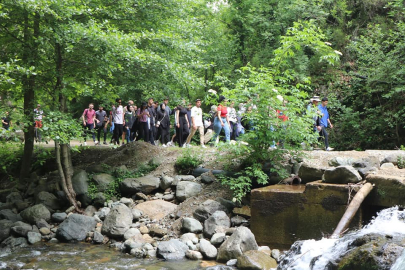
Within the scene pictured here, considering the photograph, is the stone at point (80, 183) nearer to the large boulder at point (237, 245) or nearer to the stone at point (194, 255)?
the stone at point (194, 255)

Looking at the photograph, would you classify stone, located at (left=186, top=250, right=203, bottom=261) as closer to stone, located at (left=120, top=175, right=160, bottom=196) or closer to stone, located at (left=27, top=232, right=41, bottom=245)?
stone, located at (left=120, top=175, right=160, bottom=196)

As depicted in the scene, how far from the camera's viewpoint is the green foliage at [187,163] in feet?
43.8

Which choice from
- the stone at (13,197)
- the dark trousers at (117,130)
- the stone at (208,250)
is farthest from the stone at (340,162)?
the dark trousers at (117,130)

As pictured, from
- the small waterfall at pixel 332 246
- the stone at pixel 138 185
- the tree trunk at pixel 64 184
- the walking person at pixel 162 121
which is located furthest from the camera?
the walking person at pixel 162 121

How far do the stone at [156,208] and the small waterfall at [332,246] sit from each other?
13.1 ft

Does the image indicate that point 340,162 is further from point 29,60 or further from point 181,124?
point 29,60

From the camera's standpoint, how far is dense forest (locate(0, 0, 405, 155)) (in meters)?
11.1

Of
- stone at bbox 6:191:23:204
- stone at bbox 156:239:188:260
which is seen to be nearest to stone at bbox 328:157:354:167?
stone at bbox 156:239:188:260

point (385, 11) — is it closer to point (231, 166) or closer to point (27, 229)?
point (231, 166)

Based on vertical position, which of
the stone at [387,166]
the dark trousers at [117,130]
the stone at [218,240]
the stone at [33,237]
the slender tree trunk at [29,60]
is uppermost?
the slender tree trunk at [29,60]

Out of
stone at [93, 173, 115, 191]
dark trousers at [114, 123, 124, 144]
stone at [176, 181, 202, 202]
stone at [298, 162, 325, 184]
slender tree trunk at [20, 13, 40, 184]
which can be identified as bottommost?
stone at [176, 181, 202, 202]

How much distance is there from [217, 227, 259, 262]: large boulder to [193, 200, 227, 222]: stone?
1.59m

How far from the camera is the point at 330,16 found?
23.2 metres

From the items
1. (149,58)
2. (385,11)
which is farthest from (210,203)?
(385,11)
